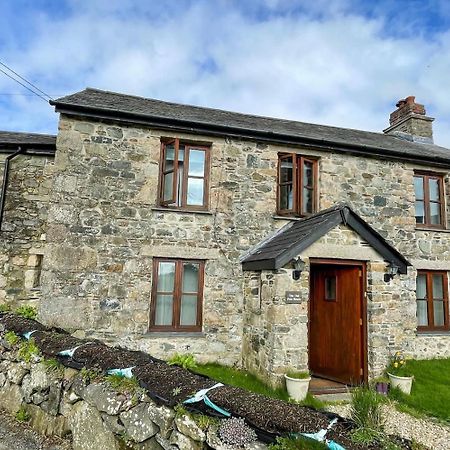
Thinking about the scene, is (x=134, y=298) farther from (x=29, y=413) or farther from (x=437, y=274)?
(x=437, y=274)

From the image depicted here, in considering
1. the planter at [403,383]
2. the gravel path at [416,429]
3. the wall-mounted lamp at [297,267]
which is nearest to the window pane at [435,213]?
the planter at [403,383]

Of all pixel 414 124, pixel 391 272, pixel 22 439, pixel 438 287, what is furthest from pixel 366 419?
pixel 414 124

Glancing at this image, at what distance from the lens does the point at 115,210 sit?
26.7 ft

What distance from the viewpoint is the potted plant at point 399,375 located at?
7.01m

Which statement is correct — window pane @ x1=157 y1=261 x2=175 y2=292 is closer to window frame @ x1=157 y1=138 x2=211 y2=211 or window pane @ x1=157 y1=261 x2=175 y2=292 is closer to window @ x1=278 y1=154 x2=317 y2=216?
window frame @ x1=157 y1=138 x2=211 y2=211

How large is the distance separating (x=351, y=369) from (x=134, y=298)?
16.0 feet

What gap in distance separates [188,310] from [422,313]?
641 cm

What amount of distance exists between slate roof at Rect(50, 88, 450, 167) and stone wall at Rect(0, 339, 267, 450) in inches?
210

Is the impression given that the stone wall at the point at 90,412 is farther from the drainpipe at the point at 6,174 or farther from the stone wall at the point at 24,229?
the drainpipe at the point at 6,174

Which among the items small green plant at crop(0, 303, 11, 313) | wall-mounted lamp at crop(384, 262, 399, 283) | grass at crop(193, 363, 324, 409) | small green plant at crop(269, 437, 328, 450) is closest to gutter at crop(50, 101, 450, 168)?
wall-mounted lamp at crop(384, 262, 399, 283)

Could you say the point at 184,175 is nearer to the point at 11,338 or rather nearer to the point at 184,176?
the point at 184,176

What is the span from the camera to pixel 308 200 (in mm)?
9555

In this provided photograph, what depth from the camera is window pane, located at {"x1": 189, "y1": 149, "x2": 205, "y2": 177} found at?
890 cm

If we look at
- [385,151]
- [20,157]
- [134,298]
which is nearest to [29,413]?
[134,298]
